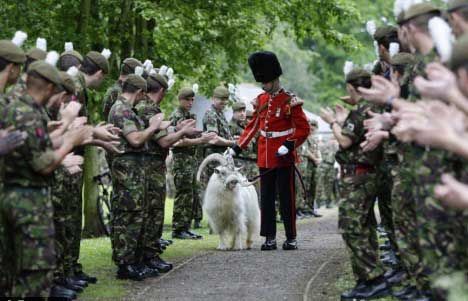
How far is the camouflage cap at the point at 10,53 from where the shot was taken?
9420mm

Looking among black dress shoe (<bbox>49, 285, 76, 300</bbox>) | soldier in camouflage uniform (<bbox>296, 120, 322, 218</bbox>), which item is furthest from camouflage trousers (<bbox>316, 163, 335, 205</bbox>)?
black dress shoe (<bbox>49, 285, 76, 300</bbox>)

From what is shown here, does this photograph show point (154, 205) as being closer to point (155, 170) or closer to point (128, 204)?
point (155, 170)

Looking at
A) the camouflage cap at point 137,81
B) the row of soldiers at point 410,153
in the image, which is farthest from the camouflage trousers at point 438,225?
the camouflage cap at point 137,81

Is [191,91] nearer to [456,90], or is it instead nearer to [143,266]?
[143,266]

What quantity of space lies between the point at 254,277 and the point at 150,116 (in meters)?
2.60

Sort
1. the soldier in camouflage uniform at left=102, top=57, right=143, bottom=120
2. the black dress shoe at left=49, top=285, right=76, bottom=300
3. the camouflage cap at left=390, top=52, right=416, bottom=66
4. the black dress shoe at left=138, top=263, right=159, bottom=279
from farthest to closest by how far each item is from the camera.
Result: the soldier in camouflage uniform at left=102, top=57, right=143, bottom=120
the black dress shoe at left=138, top=263, right=159, bottom=279
the black dress shoe at left=49, top=285, right=76, bottom=300
the camouflage cap at left=390, top=52, right=416, bottom=66

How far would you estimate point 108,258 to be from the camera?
14492 mm

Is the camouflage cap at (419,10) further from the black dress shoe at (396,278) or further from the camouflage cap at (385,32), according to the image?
the black dress shoe at (396,278)

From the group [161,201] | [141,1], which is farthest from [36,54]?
[141,1]

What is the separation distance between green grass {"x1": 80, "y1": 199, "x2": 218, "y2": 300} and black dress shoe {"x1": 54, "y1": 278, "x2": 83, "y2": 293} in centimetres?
9

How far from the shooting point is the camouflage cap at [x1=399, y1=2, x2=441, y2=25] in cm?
834

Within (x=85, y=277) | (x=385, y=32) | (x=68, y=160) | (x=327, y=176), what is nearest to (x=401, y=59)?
(x=385, y=32)

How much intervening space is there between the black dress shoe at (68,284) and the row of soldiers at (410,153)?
10.9 feet

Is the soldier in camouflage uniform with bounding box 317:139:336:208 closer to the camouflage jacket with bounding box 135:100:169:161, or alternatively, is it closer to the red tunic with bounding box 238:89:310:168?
the red tunic with bounding box 238:89:310:168
